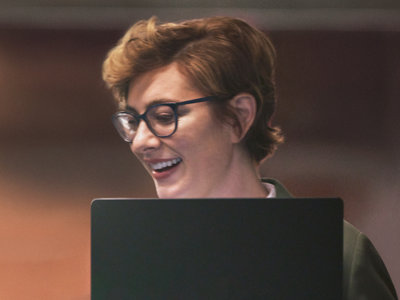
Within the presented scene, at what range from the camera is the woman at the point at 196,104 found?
1558 mm

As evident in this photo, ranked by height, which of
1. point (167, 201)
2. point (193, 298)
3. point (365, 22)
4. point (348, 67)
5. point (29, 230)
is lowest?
point (193, 298)

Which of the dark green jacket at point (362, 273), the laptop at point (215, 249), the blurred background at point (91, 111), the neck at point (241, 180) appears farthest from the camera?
the blurred background at point (91, 111)

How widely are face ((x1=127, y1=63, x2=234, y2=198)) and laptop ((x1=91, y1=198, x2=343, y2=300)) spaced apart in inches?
35.7

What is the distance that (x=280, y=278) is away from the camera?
66 centimetres

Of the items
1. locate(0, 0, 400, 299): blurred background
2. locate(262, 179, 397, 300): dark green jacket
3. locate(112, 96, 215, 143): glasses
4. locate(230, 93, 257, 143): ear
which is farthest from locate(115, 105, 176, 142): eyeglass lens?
locate(0, 0, 400, 299): blurred background

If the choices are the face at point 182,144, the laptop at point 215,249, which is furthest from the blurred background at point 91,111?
the laptop at point 215,249

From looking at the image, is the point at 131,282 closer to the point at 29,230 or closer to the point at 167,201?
the point at 167,201

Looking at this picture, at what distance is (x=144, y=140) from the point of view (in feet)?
5.17

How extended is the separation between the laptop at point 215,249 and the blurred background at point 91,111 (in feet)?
5.86

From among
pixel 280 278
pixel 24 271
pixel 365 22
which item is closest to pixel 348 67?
pixel 365 22

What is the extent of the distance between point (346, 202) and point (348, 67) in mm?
639

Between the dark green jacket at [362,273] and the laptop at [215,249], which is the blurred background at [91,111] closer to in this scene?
the dark green jacket at [362,273]

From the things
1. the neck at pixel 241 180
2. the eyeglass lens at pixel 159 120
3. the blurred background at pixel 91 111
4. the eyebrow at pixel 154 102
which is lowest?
the neck at pixel 241 180

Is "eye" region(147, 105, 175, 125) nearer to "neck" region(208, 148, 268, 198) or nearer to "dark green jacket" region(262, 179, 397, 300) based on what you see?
"neck" region(208, 148, 268, 198)
